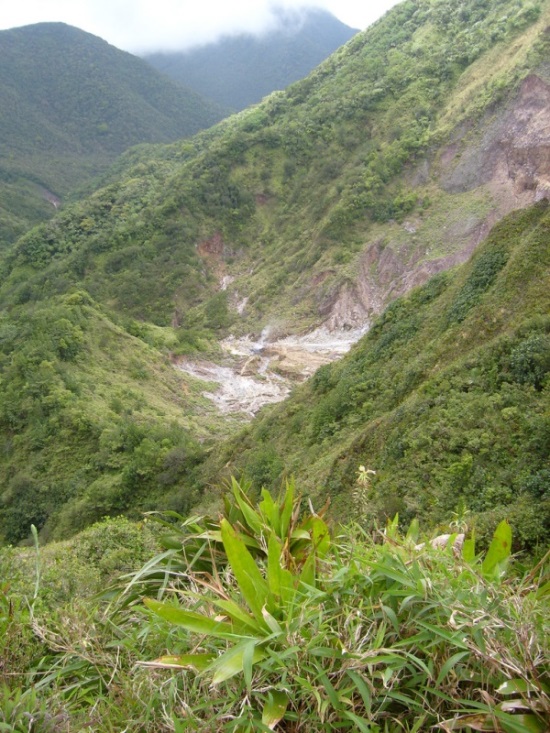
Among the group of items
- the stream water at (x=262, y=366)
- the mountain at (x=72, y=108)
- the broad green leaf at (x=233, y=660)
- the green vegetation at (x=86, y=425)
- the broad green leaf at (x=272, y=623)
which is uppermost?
the mountain at (x=72, y=108)

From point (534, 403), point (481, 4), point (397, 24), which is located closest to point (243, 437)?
point (534, 403)

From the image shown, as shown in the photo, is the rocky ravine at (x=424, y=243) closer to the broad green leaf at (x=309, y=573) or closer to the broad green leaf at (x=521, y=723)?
the broad green leaf at (x=309, y=573)

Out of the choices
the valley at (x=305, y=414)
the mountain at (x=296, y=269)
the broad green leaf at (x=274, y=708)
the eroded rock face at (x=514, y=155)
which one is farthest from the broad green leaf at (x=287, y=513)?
the eroded rock face at (x=514, y=155)

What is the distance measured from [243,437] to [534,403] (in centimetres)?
1173

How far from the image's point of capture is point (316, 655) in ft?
5.52

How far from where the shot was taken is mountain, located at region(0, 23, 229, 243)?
9400 centimetres

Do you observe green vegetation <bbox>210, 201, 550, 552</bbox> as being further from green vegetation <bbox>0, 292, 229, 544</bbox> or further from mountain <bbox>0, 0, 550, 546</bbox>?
green vegetation <bbox>0, 292, 229, 544</bbox>

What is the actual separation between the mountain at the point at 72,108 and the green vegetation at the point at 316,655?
89.4 metres

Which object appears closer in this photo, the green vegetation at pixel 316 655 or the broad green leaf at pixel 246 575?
the green vegetation at pixel 316 655

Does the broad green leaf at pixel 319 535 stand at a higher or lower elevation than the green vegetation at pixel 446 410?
higher

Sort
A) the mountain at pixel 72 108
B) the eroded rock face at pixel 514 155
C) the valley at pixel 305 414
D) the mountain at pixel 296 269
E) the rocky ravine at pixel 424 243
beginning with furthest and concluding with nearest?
the mountain at pixel 72 108
the eroded rock face at pixel 514 155
the rocky ravine at pixel 424 243
the mountain at pixel 296 269
the valley at pixel 305 414

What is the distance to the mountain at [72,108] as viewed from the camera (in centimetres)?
9400

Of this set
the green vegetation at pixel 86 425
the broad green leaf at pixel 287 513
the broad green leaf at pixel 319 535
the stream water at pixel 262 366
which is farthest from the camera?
the stream water at pixel 262 366

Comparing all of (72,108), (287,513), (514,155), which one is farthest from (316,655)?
(72,108)
